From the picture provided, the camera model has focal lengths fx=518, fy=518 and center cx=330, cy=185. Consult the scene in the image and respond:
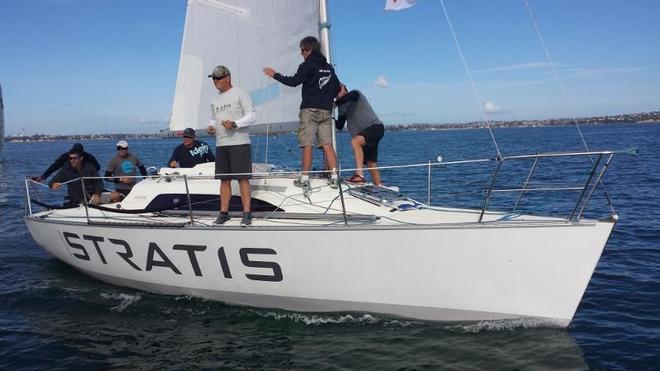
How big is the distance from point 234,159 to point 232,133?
31cm

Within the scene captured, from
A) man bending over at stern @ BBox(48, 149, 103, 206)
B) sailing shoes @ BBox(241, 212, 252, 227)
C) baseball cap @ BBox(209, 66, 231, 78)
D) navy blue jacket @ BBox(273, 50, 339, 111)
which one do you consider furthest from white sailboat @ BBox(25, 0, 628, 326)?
baseball cap @ BBox(209, 66, 231, 78)

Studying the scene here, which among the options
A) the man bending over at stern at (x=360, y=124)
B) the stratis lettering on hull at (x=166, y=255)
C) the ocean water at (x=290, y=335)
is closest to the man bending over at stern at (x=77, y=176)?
the stratis lettering on hull at (x=166, y=255)

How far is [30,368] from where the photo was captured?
5.12 metres

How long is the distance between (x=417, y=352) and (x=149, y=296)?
11.9ft

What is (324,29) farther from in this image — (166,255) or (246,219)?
(166,255)

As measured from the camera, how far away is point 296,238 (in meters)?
5.45

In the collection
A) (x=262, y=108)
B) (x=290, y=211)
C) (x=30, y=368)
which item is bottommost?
(x=30, y=368)

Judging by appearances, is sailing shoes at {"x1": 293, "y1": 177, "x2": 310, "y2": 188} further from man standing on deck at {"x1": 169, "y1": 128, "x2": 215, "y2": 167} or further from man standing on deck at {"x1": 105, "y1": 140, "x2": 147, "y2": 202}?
man standing on deck at {"x1": 105, "y1": 140, "x2": 147, "y2": 202}

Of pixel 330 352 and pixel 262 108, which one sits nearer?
pixel 330 352

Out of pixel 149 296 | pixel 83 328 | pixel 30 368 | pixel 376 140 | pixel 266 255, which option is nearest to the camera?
pixel 30 368

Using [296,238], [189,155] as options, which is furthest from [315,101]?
[189,155]

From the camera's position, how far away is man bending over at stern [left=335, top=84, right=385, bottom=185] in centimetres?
706

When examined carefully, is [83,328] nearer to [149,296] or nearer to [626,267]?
[149,296]

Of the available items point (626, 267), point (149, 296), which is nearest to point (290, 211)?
point (149, 296)
